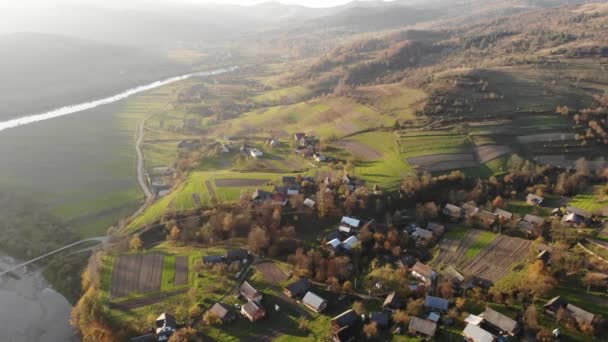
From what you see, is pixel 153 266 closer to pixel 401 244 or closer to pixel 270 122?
pixel 401 244

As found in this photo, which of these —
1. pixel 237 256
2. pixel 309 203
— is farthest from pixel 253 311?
pixel 309 203

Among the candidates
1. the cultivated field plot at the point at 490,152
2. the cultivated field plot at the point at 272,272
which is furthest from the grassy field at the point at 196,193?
the cultivated field plot at the point at 490,152

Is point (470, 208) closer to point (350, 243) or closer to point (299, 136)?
point (350, 243)

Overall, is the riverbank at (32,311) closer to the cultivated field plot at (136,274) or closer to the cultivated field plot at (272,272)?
the cultivated field plot at (136,274)

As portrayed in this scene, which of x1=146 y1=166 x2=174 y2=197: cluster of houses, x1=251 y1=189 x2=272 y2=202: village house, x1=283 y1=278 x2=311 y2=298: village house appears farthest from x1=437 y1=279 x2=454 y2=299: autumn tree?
x1=146 y1=166 x2=174 y2=197: cluster of houses

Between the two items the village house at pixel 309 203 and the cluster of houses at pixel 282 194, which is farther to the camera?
the cluster of houses at pixel 282 194

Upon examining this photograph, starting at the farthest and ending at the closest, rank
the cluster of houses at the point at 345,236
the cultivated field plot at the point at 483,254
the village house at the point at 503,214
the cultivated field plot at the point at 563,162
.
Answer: the cultivated field plot at the point at 563,162, the village house at the point at 503,214, the cluster of houses at the point at 345,236, the cultivated field plot at the point at 483,254

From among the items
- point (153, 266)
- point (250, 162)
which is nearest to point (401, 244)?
point (153, 266)
